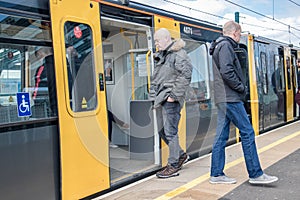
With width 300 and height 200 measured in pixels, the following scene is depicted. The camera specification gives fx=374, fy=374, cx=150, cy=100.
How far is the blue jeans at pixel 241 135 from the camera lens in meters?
4.48

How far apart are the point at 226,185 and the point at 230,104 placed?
100cm

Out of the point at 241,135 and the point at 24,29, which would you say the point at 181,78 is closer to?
the point at 241,135

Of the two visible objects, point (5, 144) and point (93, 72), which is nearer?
point (5, 144)

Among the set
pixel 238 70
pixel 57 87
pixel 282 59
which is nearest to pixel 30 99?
pixel 57 87

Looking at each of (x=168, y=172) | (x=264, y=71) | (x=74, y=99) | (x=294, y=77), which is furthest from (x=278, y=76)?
(x=74, y=99)

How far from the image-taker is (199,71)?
6625 millimetres

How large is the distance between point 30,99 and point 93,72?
0.91m

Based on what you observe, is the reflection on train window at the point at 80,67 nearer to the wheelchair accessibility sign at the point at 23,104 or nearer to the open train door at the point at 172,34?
the wheelchair accessibility sign at the point at 23,104

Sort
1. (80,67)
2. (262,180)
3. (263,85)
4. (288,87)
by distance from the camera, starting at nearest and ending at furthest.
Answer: (80,67) < (262,180) < (263,85) < (288,87)

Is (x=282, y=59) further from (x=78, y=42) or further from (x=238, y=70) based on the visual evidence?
(x=78, y=42)

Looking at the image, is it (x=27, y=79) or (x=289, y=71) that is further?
(x=289, y=71)

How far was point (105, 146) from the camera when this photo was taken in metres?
4.41

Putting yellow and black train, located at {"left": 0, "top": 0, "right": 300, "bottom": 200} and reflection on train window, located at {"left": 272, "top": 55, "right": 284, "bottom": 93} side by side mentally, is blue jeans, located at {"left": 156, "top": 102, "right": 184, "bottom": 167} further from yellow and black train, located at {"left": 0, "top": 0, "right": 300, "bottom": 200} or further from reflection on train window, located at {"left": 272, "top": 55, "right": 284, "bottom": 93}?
reflection on train window, located at {"left": 272, "top": 55, "right": 284, "bottom": 93}

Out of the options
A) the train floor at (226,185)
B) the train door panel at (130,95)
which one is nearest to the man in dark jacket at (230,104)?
the train floor at (226,185)
